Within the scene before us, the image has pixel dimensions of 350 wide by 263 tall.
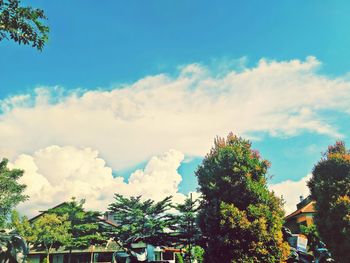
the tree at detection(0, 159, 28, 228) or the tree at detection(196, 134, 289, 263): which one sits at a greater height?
the tree at detection(0, 159, 28, 228)

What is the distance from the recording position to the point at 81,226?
44.8 meters

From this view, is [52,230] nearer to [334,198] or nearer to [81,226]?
[81,226]

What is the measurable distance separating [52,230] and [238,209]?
3612 centimetres

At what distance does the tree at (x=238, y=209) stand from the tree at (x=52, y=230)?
32556mm

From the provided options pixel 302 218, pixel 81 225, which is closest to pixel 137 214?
pixel 81 225

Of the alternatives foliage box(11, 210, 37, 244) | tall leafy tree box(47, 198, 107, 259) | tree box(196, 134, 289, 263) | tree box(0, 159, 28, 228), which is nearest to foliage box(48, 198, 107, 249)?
tall leafy tree box(47, 198, 107, 259)

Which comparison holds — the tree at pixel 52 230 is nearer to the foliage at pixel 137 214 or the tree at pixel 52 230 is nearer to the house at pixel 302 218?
the foliage at pixel 137 214

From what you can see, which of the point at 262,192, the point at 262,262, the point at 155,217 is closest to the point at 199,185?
the point at 262,192

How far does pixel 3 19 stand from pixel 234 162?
576 inches

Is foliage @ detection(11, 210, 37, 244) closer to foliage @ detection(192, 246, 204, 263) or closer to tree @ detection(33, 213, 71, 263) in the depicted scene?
tree @ detection(33, 213, 71, 263)

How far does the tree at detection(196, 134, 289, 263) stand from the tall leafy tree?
28.6m

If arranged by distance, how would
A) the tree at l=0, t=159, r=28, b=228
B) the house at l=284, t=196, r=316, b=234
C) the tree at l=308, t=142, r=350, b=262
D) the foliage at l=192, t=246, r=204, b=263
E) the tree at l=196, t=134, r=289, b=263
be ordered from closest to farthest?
the tree at l=196, t=134, r=289, b=263 → the tree at l=308, t=142, r=350, b=262 → the foliage at l=192, t=246, r=204, b=263 → the house at l=284, t=196, r=316, b=234 → the tree at l=0, t=159, r=28, b=228

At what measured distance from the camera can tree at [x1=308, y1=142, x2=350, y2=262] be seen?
22.5 m

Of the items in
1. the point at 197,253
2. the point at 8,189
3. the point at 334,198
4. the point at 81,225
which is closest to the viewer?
the point at 334,198
